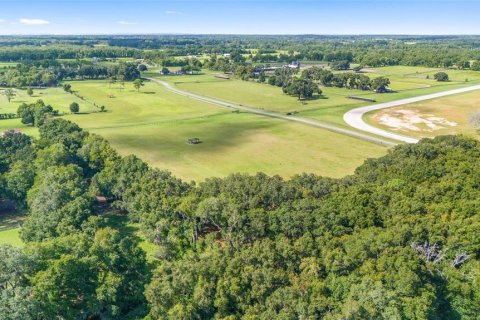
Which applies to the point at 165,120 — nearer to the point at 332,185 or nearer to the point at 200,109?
the point at 200,109

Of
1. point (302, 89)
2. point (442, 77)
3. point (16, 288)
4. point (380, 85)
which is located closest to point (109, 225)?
point (16, 288)

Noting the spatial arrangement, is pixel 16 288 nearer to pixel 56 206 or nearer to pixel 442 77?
pixel 56 206

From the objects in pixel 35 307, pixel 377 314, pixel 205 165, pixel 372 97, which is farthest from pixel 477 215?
pixel 372 97

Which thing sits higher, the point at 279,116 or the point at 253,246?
the point at 279,116

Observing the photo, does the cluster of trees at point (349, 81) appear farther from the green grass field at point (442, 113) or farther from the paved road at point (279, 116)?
the paved road at point (279, 116)

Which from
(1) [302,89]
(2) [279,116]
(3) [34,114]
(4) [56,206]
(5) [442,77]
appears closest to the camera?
(4) [56,206]

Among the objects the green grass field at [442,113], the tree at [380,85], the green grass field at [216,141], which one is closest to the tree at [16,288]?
the green grass field at [216,141]
